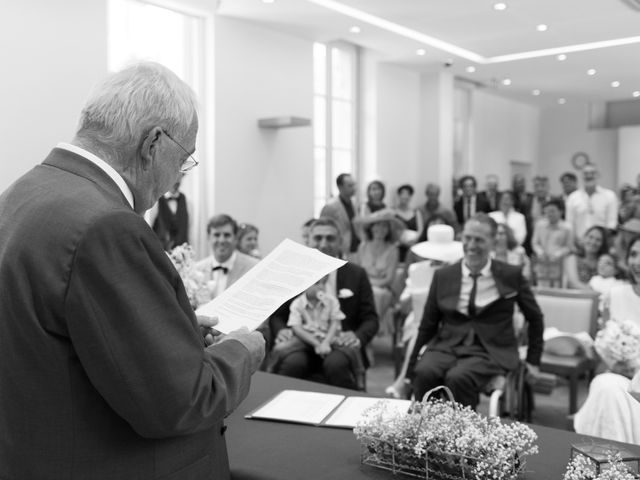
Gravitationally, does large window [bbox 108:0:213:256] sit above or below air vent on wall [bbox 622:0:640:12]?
below

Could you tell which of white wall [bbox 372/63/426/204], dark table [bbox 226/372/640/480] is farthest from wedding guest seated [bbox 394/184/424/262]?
dark table [bbox 226/372/640/480]

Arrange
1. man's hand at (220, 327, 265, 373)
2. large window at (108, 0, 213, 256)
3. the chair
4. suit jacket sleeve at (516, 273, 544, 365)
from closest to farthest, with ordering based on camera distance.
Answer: man's hand at (220, 327, 265, 373)
suit jacket sleeve at (516, 273, 544, 365)
the chair
large window at (108, 0, 213, 256)

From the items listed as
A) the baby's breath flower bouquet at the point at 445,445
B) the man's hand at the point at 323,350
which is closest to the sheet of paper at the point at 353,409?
the baby's breath flower bouquet at the point at 445,445

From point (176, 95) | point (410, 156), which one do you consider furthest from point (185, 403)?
point (410, 156)

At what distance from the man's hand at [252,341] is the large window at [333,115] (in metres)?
8.73

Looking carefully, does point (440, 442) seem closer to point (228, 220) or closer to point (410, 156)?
point (228, 220)

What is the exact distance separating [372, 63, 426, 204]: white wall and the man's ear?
31.7ft

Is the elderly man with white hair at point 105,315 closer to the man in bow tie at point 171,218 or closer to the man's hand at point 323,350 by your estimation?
the man's hand at point 323,350

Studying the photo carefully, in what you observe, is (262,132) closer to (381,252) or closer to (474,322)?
(381,252)

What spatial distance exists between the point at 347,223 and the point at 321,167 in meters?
1.75

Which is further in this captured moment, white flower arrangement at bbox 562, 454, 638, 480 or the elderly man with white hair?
white flower arrangement at bbox 562, 454, 638, 480

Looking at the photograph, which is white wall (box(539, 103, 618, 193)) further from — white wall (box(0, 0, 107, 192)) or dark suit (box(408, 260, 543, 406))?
dark suit (box(408, 260, 543, 406))

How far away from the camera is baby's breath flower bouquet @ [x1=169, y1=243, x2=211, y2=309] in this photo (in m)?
3.64

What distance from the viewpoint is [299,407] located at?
241 cm
